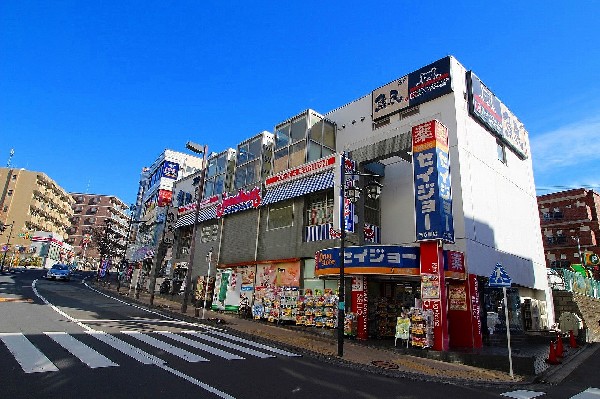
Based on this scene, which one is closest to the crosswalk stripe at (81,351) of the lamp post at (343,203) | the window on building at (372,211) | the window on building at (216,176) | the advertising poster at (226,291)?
the lamp post at (343,203)

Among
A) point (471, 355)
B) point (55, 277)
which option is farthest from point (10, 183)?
point (471, 355)

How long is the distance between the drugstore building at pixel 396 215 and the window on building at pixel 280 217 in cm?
11

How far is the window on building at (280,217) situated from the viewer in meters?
23.0

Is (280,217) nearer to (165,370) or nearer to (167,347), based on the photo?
(167,347)

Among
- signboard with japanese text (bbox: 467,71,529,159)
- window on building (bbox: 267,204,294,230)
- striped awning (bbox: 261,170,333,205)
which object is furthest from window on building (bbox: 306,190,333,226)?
signboard with japanese text (bbox: 467,71,529,159)

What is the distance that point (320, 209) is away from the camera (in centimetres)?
2142

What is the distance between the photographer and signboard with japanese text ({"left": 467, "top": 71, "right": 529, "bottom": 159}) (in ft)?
67.4

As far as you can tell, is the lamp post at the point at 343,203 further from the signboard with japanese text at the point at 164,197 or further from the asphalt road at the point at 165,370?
the signboard with japanese text at the point at 164,197

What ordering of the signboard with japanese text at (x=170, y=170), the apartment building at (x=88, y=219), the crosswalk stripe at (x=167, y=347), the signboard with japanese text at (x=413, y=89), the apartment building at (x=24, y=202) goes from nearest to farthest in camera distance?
the crosswalk stripe at (x=167, y=347)
the signboard with japanese text at (x=413, y=89)
the signboard with japanese text at (x=170, y=170)
the apartment building at (x=24, y=202)
the apartment building at (x=88, y=219)

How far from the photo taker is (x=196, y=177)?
120ft

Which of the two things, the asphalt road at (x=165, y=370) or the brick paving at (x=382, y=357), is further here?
the brick paving at (x=382, y=357)

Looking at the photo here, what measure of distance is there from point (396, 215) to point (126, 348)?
A: 14948 millimetres

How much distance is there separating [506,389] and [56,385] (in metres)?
10.6

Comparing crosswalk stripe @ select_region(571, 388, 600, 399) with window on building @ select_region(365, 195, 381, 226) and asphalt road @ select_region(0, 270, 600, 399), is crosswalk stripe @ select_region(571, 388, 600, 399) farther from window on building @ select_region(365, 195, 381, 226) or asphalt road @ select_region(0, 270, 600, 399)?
window on building @ select_region(365, 195, 381, 226)
